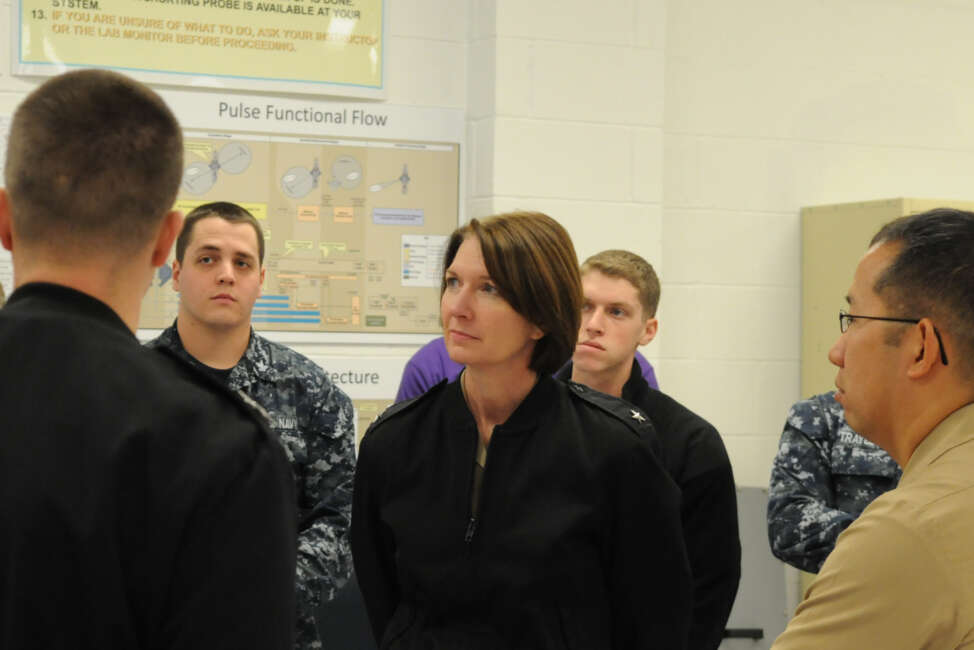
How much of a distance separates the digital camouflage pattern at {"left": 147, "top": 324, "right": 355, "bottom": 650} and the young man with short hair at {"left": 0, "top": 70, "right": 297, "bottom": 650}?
1.31 metres

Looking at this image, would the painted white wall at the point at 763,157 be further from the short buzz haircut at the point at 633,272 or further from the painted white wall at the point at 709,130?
the short buzz haircut at the point at 633,272

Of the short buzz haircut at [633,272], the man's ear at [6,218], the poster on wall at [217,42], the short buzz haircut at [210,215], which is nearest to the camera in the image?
the man's ear at [6,218]

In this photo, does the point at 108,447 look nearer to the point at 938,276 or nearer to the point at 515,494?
the point at 515,494

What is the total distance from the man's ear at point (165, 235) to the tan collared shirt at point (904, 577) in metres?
0.88

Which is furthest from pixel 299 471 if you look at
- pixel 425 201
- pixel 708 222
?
pixel 708 222

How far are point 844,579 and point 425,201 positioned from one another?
282 centimetres

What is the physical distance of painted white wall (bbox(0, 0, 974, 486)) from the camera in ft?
12.8

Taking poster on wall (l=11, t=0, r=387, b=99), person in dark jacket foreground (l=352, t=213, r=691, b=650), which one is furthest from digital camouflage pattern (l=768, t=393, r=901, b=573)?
poster on wall (l=11, t=0, r=387, b=99)

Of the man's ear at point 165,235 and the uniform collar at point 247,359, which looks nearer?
the man's ear at point 165,235

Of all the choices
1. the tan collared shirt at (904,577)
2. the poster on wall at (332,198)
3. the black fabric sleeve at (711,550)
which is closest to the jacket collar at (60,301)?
the tan collared shirt at (904,577)

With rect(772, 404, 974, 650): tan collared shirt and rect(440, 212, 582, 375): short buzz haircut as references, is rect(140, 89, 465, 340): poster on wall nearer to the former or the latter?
rect(440, 212, 582, 375): short buzz haircut

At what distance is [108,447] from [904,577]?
35.5 inches

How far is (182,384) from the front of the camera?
1.04m

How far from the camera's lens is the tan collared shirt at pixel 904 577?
1277mm
